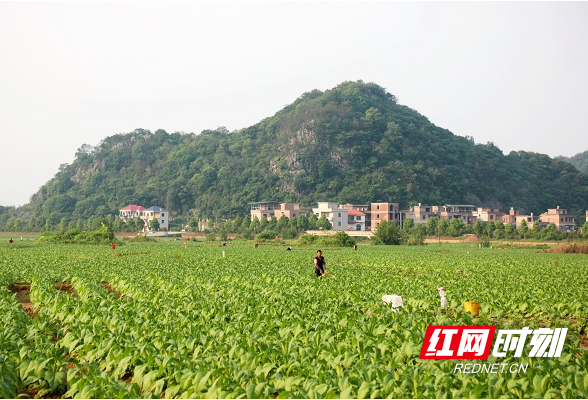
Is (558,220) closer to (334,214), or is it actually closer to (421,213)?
(421,213)

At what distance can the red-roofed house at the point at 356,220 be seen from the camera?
9844 centimetres

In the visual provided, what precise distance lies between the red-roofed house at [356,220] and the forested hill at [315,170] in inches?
542

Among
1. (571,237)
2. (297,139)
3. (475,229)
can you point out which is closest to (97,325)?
(571,237)

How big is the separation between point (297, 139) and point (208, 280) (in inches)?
4234

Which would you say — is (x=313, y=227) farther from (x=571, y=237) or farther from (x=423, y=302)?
(x=423, y=302)

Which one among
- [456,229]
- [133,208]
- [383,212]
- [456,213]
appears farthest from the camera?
[133,208]

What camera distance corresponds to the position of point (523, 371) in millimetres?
7738

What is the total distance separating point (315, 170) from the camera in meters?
121

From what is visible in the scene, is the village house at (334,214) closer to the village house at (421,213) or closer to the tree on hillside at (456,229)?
the village house at (421,213)

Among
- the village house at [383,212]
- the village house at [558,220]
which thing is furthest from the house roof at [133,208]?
the village house at [558,220]

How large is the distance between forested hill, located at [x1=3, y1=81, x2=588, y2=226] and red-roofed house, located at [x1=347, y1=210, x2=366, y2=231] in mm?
13779

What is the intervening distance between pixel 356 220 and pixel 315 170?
24271 mm

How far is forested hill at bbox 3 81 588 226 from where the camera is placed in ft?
385

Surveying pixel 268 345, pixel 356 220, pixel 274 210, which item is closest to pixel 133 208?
Result: pixel 274 210
